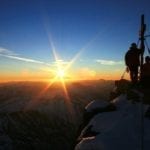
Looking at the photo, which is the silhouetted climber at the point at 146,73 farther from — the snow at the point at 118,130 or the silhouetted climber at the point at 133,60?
the snow at the point at 118,130

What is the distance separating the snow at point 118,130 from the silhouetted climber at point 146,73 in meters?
4.88

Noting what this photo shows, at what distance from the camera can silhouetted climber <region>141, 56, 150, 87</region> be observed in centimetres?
2167

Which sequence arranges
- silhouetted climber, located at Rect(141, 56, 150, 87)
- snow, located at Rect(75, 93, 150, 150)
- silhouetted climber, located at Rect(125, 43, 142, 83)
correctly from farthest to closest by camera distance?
silhouetted climber, located at Rect(125, 43, 142, 83)
silhouetted climber, located at Rect(141, 56, 150, 87)
snow, located at Rect(75, 93, 150, 150)

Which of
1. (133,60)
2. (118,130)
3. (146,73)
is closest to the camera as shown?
(118,130)

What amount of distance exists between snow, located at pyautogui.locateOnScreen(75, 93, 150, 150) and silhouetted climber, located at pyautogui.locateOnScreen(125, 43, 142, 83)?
20.4 feet

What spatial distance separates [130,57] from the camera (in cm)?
2261

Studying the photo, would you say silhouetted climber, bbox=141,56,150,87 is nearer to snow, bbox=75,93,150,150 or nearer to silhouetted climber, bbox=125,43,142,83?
silhouetted climber, bbox=125,43,142,83

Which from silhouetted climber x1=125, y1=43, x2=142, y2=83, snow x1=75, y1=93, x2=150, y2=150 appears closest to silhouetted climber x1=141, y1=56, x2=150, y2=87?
silhouetted climber x1=125, y1=43, x2=142, y2=83

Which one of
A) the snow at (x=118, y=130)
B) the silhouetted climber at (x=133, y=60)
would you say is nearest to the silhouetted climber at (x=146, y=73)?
the silhouetted climber at (x=133, y=60)

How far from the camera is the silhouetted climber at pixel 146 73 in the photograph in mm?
21672

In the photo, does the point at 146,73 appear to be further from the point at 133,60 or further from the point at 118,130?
the point at 118,130

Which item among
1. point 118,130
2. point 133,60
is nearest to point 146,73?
point 133,60

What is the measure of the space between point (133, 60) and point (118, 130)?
1036 cm

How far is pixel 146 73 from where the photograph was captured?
22.3m
